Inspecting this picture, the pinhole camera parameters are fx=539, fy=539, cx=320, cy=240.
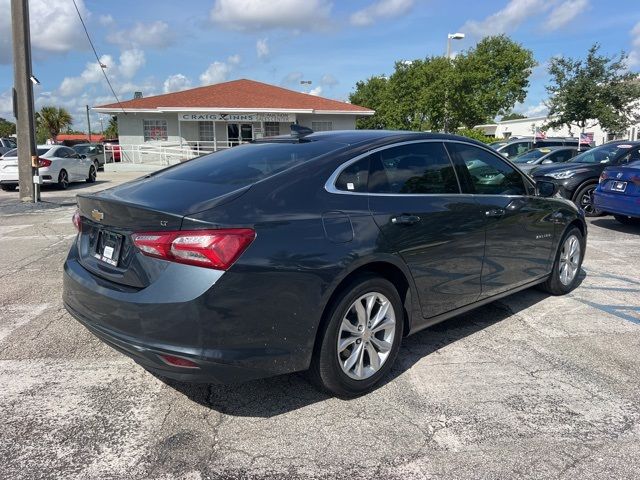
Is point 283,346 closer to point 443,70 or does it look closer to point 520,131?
point 443,70

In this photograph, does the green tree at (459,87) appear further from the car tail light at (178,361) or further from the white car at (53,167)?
the car tail light at (178,361)

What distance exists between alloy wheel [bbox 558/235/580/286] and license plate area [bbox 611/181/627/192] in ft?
13.6

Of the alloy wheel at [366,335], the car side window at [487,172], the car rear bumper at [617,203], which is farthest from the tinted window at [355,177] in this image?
the car rear bumper at [617,203]

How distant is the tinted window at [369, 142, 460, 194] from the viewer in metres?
3.68

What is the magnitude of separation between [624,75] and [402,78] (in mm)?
19468

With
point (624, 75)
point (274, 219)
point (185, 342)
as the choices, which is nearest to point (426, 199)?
point (274, 219)

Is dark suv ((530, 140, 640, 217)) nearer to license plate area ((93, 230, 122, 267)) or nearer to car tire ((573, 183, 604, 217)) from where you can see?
car tire ((573, 183, 604, 217))

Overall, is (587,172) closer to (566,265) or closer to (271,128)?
(566,265)

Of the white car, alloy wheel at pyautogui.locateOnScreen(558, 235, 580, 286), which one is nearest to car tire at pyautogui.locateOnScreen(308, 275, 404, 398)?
alloy wheel at pyautogui.locateOnScreen(558, 235, 580, 286)

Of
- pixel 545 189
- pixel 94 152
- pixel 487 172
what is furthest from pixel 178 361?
pixel 94 152

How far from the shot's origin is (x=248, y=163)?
12.3ft

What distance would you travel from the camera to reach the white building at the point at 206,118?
28.0m

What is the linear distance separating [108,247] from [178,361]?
0.91 meters

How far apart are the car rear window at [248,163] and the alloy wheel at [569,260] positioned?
3.11m
